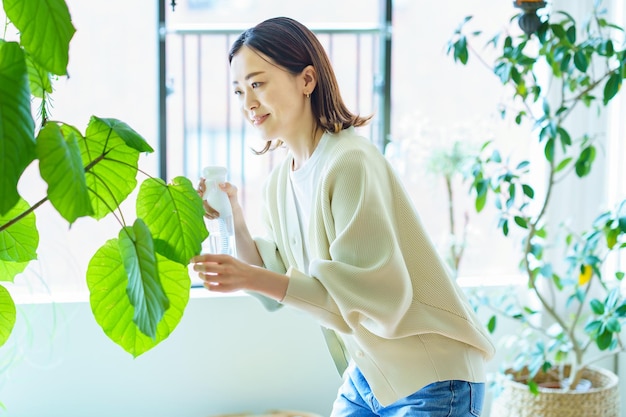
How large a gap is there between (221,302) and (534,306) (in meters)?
1.17

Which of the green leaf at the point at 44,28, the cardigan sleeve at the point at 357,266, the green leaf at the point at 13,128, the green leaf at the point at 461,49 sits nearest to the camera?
the green leaf at the point at 13,128

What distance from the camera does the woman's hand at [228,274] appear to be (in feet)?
4.86

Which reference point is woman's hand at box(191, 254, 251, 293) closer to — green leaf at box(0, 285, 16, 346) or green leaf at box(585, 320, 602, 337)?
green leaf at box(0, 285, 16, 346)

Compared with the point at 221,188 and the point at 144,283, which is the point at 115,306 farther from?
the point at 221,188

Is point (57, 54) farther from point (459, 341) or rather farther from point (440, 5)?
point (440, 5)

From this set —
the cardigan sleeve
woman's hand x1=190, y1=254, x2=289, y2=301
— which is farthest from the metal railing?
woman's hand x1=190, y1=254, x2=289, y2=301

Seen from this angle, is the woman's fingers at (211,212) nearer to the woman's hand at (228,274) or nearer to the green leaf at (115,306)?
the woman's hand at (228,274)

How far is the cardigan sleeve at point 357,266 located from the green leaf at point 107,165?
1.29ft

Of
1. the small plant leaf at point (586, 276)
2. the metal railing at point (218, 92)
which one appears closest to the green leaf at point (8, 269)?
the metal railing at point (218, 92)

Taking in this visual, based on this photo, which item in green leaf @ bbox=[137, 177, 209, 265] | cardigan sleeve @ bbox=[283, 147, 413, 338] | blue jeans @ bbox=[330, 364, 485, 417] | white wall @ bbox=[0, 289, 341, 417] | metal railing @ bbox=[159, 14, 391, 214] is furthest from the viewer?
metal railing @ bbox=[159, 14, 391, 214]

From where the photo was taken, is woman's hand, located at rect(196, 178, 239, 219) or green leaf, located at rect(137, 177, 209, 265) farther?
woman's hand, located at rect(196, 178, 239, 219)

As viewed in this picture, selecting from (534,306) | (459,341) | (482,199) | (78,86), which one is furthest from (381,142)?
(459,341)

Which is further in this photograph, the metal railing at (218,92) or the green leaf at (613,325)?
the metal railing at (218,92)

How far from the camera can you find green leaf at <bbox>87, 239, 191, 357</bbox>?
1.27 metres
